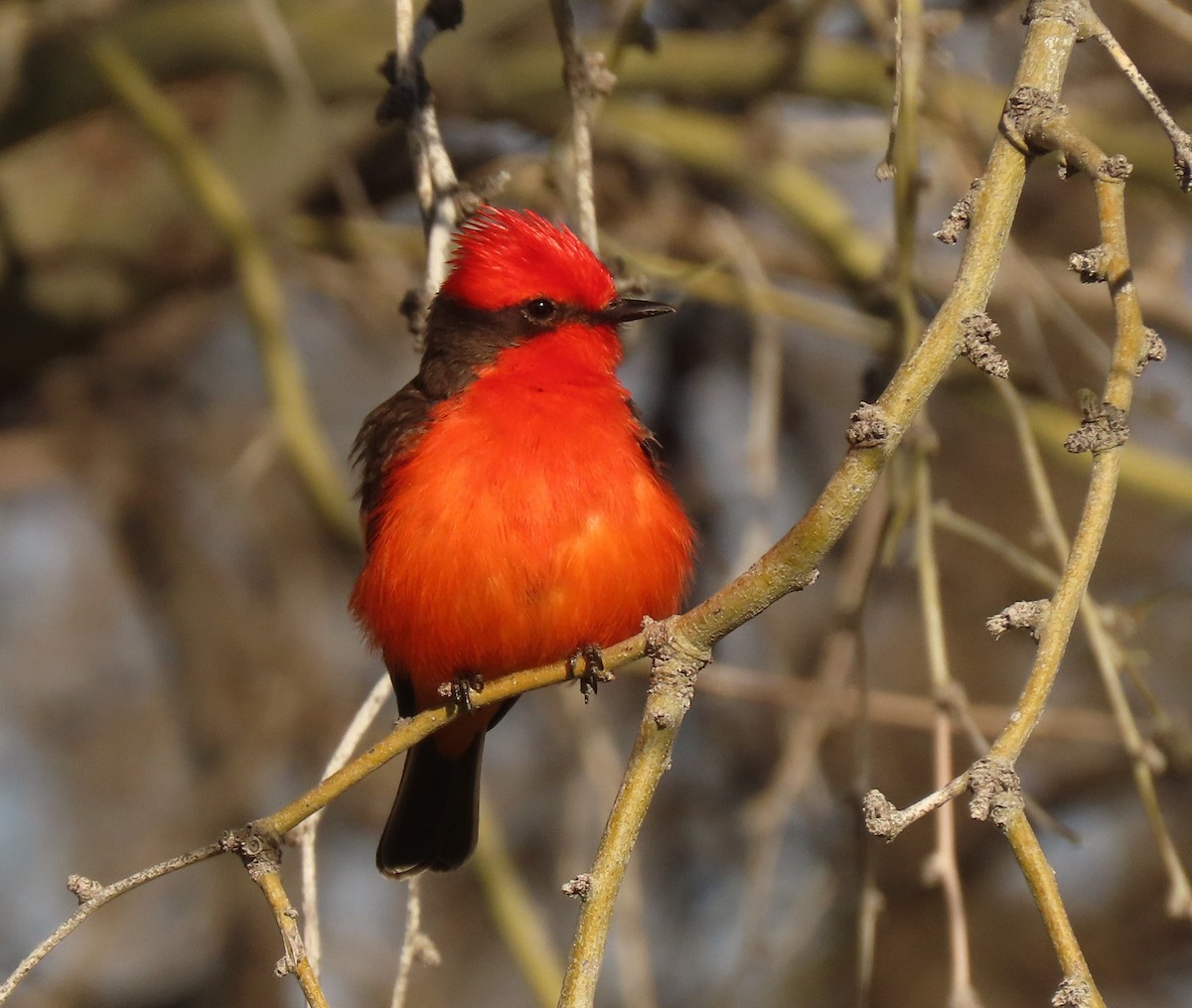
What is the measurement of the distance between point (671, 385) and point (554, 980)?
362 centimetres

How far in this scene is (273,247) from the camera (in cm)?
642

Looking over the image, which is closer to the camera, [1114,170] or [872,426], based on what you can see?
[872,426]

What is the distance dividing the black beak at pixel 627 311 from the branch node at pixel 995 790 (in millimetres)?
2254

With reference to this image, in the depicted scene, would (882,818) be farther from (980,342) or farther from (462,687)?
(462,687)

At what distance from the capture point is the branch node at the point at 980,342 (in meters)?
2.40

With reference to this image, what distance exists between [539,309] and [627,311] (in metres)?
0.25

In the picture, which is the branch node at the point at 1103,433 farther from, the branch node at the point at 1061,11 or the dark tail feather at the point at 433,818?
the dark tail feather at the point at 433,818

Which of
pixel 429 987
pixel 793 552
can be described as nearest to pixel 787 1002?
pixel 429 987

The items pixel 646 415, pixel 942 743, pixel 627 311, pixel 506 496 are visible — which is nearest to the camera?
pixel 942 743

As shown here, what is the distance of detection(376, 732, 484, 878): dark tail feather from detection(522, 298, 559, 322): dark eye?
1.28 metres

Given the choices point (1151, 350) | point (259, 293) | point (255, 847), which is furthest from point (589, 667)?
point (259, 293)

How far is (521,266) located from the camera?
14.6 feet

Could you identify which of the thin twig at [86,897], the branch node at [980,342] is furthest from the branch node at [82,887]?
the branch node at [980,342]

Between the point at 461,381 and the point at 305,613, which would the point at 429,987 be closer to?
the point at 305,613
